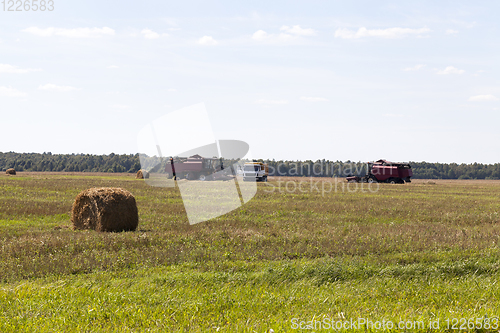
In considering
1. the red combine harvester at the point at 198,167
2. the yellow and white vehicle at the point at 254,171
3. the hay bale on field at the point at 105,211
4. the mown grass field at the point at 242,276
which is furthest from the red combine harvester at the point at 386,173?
the hay bale on field at the point at 105,211

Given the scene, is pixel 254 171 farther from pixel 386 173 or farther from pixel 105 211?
pixel 105 211

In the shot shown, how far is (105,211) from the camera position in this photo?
48.3 feet

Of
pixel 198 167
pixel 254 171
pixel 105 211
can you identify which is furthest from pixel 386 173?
pixel 105 211

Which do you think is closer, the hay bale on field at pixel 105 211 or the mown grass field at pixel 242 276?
the mown grass field at pixel 242 276

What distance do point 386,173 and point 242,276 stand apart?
50024 millimetres

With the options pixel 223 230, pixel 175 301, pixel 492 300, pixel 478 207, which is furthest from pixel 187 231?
pixel 478 207

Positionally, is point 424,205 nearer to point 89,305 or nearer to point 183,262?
point 183,262

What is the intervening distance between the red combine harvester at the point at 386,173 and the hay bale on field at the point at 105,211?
43057mm

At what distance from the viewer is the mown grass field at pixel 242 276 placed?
6.20 metres

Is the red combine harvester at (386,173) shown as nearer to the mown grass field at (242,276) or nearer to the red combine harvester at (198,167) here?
the red combine harvester at (198,167)

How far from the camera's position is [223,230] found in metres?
14.4

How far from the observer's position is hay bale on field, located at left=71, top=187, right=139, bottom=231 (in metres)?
14.7

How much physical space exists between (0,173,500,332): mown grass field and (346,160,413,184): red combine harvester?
3974 centimetres

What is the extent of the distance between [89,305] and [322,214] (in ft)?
48.3
